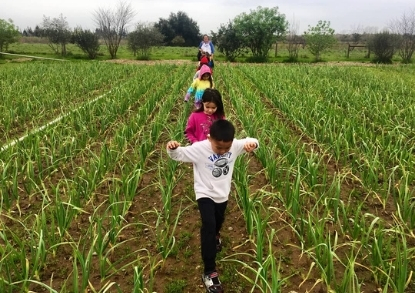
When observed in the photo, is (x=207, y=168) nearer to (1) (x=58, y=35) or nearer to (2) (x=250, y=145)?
(2) (x=250, y=145)

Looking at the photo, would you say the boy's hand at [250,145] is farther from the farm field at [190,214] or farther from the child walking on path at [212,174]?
the farm field at [190,214]

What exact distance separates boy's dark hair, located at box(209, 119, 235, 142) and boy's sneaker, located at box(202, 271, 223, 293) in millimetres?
866

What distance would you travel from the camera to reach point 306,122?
5742mm

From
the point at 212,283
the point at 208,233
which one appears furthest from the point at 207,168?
the point at 212,283

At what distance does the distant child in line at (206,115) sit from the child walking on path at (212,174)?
0.60 m

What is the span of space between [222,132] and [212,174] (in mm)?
312

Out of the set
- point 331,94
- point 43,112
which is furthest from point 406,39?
point 43,112

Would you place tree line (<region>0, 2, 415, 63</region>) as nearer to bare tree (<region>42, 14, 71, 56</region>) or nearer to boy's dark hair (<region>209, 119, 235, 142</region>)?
bare tree (<region>42, 14, 71, 56</region>)

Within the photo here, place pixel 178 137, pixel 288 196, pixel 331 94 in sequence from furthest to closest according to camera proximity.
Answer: pixel 331 94 < pixel 178 137 < pixel 288 196

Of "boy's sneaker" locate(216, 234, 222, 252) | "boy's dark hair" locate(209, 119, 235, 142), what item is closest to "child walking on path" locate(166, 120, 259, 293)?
"boy's dark hair" locate(209, 119, 235, 142)

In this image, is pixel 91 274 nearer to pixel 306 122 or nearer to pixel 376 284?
pixel 376 284

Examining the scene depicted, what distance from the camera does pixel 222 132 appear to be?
2264 millimetres

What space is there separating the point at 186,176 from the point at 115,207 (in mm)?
1588

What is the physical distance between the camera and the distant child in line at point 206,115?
9.82 ft
